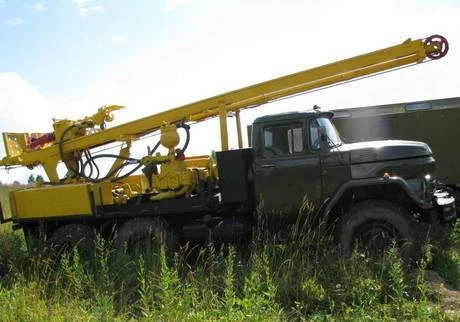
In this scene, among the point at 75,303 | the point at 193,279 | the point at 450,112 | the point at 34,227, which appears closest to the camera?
the point at 75,303

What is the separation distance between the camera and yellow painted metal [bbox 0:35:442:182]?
8492 mm

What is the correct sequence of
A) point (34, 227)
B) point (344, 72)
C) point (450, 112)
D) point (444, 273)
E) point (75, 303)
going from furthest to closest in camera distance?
point (450, 112) < point (34, 227) < point (344, 72) < point (444, 273) < point (75, 303)

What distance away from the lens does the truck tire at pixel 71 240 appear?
29.7 ft

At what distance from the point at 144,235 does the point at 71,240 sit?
140cm

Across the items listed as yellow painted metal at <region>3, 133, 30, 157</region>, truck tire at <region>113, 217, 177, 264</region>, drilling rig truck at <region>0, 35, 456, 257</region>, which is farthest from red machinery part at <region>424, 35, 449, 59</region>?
yellow painted metal at <region>3, 133, 30, 157</region>

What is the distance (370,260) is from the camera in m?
6.72

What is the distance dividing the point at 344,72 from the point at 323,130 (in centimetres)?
121

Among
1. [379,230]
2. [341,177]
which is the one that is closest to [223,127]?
[341,177]

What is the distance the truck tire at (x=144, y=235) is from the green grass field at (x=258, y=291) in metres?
0.97

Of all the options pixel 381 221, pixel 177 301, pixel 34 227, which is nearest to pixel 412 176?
pixel 381 221

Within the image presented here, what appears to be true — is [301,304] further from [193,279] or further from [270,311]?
[193,279]

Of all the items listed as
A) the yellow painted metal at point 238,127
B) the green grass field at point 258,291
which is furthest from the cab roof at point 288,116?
the green grass field at point 258,291

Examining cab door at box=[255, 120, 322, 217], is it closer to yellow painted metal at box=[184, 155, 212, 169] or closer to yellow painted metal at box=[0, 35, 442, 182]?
yellow painted metal at box=[0, 35, 442, 182]

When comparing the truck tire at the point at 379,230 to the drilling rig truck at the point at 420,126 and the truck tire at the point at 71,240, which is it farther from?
the drilling rig truck at the point at 420,126
